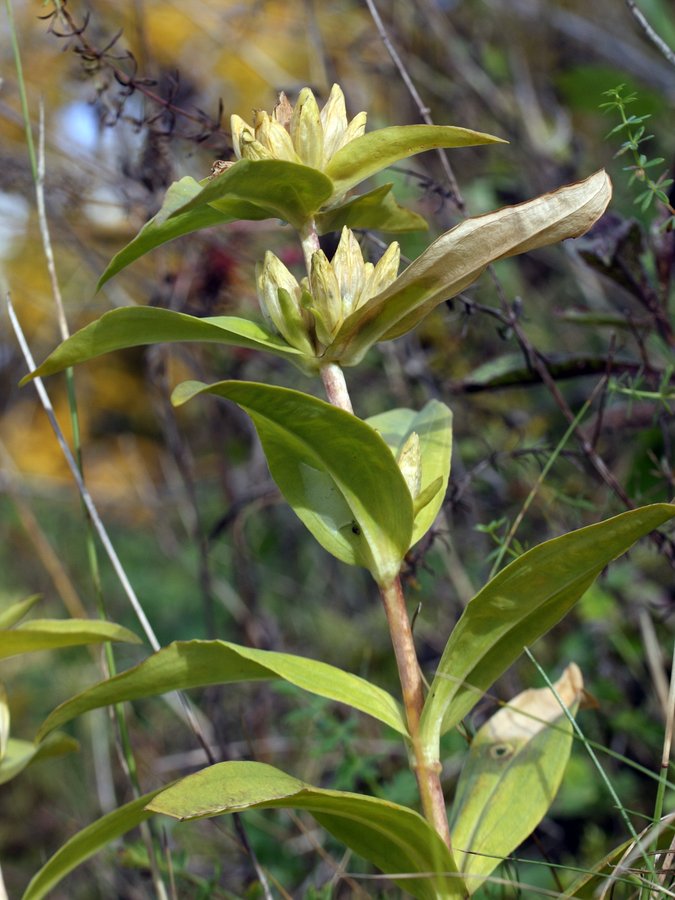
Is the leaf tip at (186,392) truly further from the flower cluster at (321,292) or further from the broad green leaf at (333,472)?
the flower cluster at (321,292)

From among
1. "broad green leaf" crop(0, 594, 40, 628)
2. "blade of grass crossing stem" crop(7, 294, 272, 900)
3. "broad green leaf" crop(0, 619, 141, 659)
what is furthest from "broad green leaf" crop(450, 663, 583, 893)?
"broad green leaf" crop(0, 594, 40, 628)

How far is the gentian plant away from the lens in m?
0.74

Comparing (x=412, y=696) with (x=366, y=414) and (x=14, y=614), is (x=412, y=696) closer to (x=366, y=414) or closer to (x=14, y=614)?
(x=14, y=614)

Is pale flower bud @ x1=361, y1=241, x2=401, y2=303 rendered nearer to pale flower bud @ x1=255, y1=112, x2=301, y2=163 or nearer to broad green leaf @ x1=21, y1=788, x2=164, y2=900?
pale flower bud @ x1=255, y1=112, x2=301, y2=163

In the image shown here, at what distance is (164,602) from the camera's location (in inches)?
109

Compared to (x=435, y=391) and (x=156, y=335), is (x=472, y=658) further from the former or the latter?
(x=435, y=391)

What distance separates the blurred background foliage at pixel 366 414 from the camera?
135 centimetres

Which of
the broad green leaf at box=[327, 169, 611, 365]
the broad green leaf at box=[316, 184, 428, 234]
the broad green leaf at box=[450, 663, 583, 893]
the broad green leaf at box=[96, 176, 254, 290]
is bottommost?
the broad green leaf at box=[450, 663, 583, 893]

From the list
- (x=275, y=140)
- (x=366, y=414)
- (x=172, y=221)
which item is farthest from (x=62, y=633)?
(x=366, y=414)

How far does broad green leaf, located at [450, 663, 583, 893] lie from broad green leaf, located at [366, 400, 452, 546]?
0.65 ft

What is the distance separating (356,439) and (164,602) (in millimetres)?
2137

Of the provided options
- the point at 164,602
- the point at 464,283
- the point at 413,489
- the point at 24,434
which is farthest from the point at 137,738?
the point at 24,434

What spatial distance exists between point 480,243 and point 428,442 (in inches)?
9.8

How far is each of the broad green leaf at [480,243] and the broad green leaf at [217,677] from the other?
0.30 m
